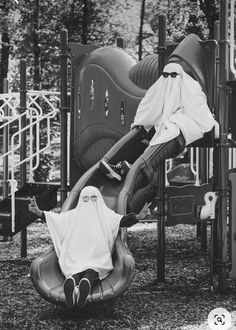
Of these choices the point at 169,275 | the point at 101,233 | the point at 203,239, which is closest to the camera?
the point at 101,233

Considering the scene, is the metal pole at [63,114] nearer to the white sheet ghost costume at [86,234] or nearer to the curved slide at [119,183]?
the curved slide at [119,183]

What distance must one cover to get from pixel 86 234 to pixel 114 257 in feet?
1.10

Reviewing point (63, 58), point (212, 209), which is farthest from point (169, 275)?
point (63, 58)

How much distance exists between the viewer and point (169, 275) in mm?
7250

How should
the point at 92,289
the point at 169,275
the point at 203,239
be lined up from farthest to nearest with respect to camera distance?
1. the point at 203,239
2. the point at 169,275
3. the point at 92,289

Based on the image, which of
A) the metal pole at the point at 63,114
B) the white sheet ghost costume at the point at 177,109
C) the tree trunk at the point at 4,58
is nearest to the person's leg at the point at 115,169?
the white sheet ghost costume at the point at 177,109

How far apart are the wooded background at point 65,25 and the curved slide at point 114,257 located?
12113 mm

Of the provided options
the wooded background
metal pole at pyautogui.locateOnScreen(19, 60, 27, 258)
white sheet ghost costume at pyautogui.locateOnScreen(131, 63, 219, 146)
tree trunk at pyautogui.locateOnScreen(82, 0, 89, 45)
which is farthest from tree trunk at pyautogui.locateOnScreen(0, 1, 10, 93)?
white sheet ghost costume at pyautogui.locateOnScreen(131, 63, 219, 146)

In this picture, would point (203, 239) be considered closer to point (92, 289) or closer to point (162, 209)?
point (162, 209)

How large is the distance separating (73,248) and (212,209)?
59.7 inches

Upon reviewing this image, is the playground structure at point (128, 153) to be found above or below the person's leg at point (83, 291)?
above

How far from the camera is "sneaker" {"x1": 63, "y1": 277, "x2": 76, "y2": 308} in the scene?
198 inches

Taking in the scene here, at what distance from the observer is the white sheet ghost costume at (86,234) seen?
5.41 meters

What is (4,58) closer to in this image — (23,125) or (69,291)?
(23,125)
